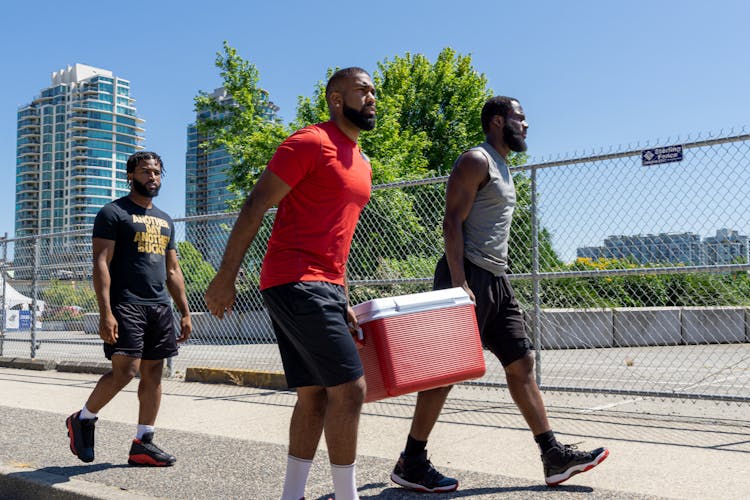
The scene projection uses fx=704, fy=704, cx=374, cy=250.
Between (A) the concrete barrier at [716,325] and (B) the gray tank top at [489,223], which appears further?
(A) the concrete barrier at [716,325]

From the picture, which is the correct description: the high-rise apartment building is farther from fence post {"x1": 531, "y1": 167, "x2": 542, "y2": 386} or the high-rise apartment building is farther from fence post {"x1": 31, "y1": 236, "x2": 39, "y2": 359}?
fence post {"x1": 531, "y1": 167, "x2": 542, "y2": 386}

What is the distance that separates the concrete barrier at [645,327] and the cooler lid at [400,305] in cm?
923

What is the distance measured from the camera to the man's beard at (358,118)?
312 cm

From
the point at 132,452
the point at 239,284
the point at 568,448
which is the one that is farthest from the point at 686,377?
the point at 132,452

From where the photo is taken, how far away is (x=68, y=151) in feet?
594

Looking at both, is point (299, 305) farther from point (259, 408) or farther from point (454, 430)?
point (259, 408)

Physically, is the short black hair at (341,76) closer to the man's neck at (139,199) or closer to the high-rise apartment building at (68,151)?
the man's neck at (139,199)

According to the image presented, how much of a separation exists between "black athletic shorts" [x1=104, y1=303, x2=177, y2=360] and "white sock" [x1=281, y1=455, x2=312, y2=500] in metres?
1.81

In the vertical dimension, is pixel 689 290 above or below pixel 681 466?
above

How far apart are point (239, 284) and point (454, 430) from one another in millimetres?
5266

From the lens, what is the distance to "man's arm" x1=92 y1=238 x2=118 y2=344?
14.3 ft

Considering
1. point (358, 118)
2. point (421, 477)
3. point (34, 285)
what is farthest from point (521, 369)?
point (34, 285)

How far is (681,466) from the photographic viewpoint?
159 inches

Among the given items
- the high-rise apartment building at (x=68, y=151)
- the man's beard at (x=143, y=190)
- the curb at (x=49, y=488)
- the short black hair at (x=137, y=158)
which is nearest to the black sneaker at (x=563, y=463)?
the curb at (x=49, y=488)
